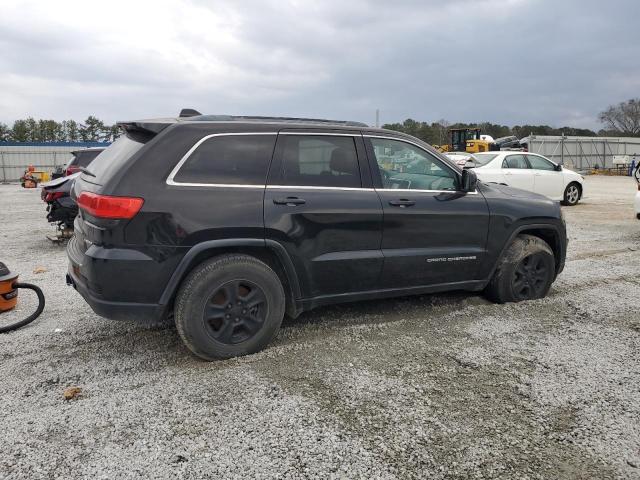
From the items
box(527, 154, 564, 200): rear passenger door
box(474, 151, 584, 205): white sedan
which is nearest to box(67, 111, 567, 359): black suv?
box(474, 151, 584, 205): white sedan

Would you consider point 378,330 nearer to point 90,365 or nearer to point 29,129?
point 90,365

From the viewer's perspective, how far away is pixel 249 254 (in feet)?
12.5

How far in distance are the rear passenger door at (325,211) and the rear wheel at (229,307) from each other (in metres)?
0.29

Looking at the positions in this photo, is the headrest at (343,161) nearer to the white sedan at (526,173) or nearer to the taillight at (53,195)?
the taillight at (53,195)

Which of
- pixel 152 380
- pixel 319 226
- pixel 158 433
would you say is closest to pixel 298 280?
pixel 319 226

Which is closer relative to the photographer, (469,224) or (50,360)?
(50,360)

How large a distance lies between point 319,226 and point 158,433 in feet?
6.13

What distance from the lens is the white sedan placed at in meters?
13.3

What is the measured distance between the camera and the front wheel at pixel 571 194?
14688mm

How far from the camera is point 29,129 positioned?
68188 mm

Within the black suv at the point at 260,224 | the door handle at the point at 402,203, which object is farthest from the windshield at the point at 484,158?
the door handle at the point at 402,203

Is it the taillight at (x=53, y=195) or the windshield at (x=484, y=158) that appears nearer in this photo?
the taillight at (x=53, y=195)

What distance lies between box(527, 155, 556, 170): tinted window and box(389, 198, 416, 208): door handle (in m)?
10.8

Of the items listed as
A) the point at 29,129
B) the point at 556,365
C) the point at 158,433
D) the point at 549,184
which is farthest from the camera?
the point at 29,129
